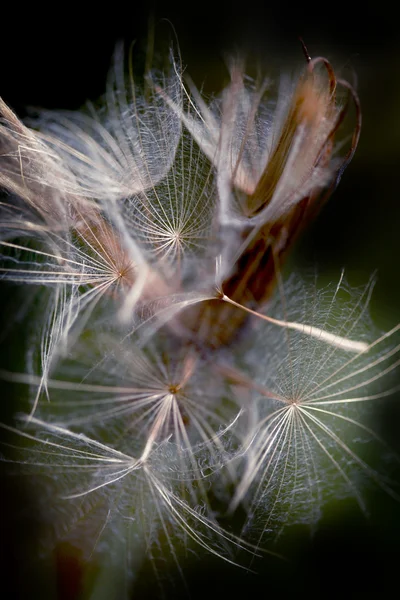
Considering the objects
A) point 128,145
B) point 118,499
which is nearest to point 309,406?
point 118,499

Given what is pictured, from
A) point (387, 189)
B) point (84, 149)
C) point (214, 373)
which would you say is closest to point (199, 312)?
point (214, 373)

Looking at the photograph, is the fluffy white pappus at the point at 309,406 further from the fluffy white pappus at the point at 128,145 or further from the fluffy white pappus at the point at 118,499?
the fluffy white pappus at the point at 128,145

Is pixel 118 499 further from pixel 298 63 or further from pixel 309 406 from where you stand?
pixel 298 63

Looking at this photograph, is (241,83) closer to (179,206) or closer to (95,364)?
(179,206)

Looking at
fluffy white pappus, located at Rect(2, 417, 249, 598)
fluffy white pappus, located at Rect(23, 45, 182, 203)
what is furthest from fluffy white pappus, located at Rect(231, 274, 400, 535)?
fluffy white pappus, located at Rect(23, 45, 182, 203)

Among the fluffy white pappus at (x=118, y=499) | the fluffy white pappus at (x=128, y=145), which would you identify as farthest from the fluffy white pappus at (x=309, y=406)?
the fluffy white pappus at (x=128, y=145)
